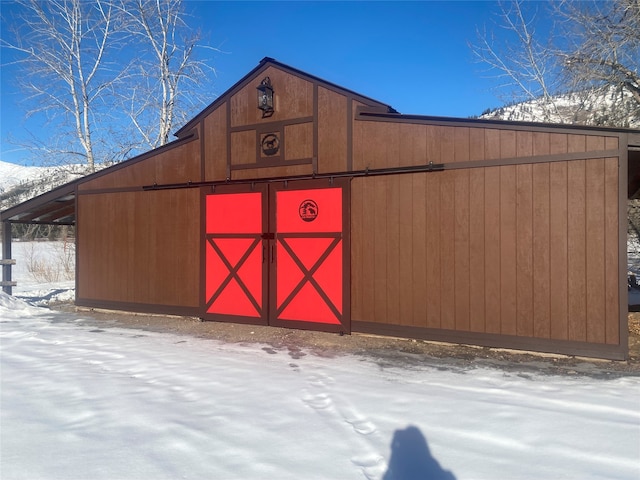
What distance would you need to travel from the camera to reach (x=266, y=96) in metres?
7.16

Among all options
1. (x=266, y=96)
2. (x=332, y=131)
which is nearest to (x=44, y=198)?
(x=266, y=96)

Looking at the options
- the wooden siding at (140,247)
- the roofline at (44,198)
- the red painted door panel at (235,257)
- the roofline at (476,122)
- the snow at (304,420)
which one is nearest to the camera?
the snow at (304,420)

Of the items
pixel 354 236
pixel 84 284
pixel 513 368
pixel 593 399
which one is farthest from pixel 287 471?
pixel 84 284

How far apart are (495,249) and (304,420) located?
3583 millimetres

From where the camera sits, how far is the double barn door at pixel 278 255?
22.0 feet

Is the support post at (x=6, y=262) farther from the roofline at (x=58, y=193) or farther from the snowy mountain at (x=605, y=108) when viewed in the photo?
the snowy mountain at (x=605, y=108)

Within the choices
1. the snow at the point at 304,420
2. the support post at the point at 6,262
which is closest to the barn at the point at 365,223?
the snow at the point at 304,420

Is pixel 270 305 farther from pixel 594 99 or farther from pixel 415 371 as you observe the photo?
pixel 594 99

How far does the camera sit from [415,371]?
4.71 meters

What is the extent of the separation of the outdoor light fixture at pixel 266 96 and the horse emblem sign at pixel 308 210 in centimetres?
168

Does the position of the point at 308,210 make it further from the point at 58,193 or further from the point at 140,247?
the point at 58,193

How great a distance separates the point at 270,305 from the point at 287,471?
463 centimetres

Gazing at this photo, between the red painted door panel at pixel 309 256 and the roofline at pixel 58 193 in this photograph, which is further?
the roofline at pixel 58 193

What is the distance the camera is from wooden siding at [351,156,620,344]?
5125 millimetres
